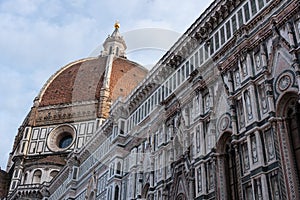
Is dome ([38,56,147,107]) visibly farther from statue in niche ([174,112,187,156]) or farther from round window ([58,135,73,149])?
statue in niche ([174,112,187,156])

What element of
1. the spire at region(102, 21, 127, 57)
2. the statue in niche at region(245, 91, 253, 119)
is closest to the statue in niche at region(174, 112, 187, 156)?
the statue in niche at region(245, 91, 253, 119)

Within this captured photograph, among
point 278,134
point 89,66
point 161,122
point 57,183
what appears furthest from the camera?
point 89,66

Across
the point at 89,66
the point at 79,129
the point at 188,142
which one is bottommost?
the point at 188,142

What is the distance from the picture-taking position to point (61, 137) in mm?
65562

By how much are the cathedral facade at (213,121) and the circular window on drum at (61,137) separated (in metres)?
24.4

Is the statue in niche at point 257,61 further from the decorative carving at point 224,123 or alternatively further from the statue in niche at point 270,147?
the statue in niche at point 270,147

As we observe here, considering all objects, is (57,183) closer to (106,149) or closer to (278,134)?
(106,149)

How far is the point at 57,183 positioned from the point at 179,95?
85.9 ft

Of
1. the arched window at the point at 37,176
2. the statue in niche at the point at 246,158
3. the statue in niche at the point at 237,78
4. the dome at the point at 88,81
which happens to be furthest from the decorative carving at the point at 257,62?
the dome at the point at 88,81

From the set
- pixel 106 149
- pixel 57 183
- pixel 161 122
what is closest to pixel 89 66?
pixel 57 183

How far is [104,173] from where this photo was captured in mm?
32406

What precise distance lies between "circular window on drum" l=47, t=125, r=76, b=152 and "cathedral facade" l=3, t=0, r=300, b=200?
2444 centimetres

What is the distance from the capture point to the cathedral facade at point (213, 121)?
54.1 feet

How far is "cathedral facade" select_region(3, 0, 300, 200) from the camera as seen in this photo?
54.1 ft
